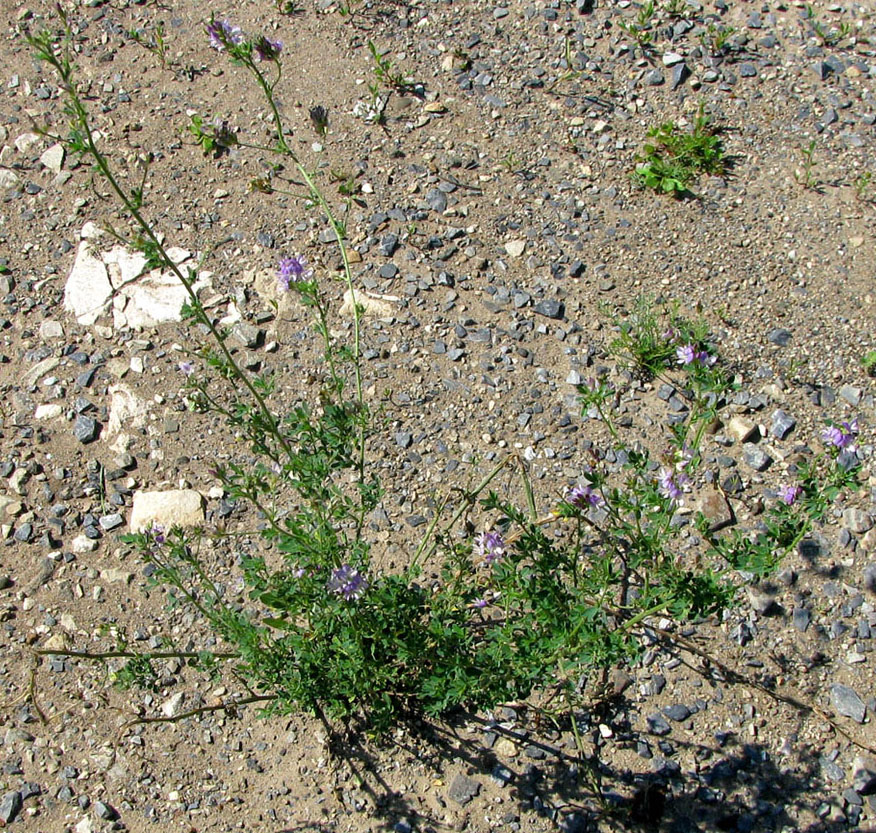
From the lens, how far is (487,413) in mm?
4625

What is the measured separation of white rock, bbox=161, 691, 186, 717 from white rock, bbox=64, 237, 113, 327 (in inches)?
87.0

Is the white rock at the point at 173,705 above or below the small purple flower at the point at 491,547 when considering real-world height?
below

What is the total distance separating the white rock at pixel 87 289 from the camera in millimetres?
5074

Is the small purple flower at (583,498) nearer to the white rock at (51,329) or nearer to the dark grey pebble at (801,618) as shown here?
the dark grey pebble at (801,618)

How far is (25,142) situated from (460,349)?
3243mm

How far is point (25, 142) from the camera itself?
5.80m

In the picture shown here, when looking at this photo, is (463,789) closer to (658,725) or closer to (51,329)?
(658,725)

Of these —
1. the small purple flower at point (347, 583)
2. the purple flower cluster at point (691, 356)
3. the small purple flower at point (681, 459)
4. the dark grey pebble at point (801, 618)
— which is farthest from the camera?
the dark grey pebble at point (801, 618)

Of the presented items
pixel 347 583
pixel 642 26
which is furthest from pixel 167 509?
pixel 642 26

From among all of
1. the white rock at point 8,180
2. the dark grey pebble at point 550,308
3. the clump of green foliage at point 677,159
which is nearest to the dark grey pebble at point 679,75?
the clump of green foliage at point 677,159

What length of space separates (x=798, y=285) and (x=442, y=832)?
11.1 feet

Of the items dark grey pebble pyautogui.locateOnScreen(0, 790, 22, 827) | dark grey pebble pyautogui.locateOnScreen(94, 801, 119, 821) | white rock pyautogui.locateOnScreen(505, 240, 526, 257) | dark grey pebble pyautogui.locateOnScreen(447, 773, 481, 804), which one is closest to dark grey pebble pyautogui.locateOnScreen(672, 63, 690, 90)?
white rock pyautogui.locateOnScreen(505, 240, 526, 257)

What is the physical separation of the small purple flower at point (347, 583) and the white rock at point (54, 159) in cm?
380

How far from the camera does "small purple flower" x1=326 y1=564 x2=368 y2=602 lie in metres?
3.21
